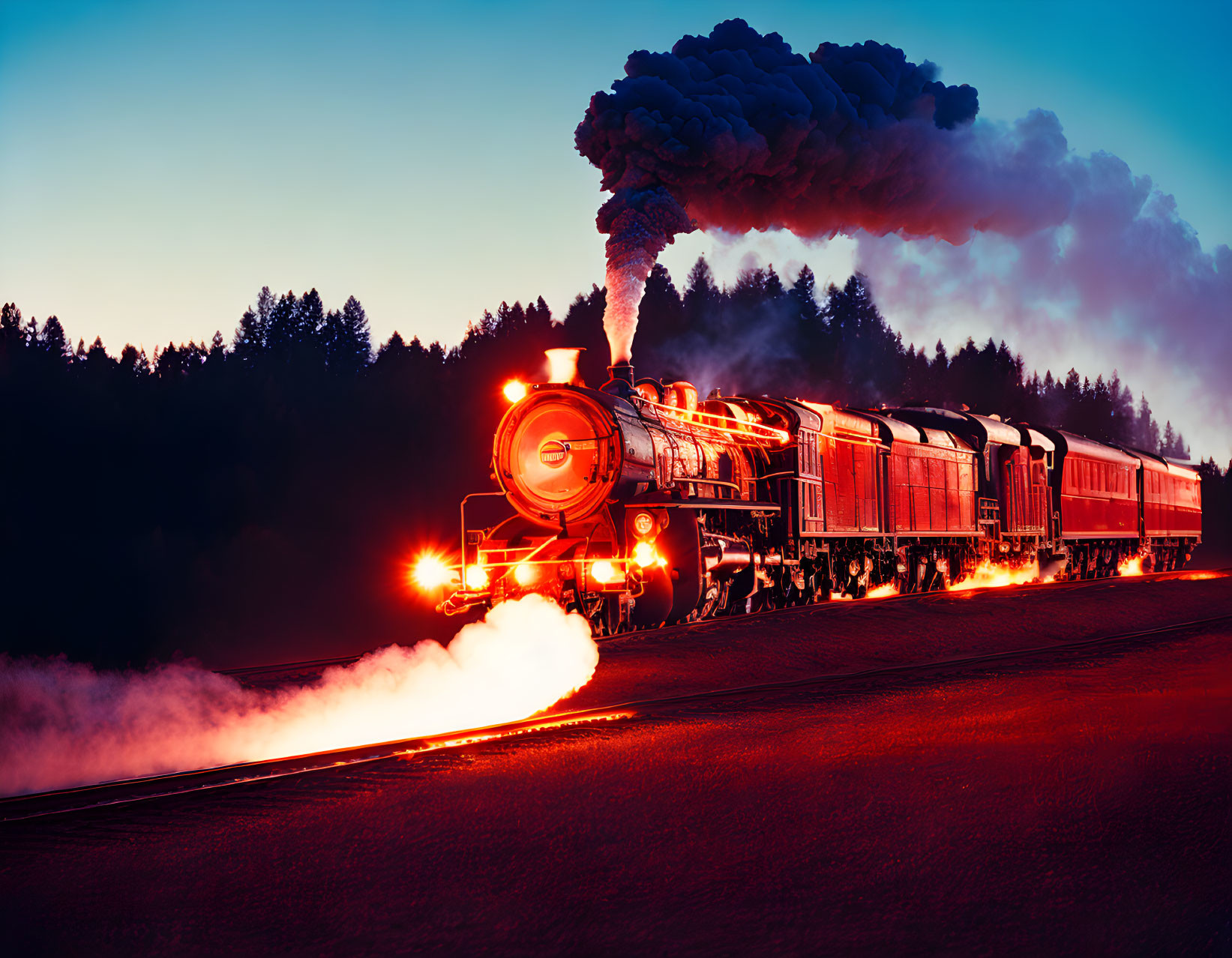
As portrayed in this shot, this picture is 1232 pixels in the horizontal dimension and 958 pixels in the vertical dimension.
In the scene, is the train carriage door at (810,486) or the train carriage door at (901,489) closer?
the train carriage door at (810,486)

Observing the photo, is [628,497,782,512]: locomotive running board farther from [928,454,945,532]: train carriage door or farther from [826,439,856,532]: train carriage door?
[928,454,945,532]: train carriage door

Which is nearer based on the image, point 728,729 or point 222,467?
point 728,729

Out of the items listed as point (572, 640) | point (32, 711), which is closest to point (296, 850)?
point (32, 711)

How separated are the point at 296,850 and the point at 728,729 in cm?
370

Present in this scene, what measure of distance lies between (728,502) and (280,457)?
1508 inches

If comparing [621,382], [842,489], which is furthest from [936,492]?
[621,382]

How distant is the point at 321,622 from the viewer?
25812 millimetres

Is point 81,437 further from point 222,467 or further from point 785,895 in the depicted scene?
point 785,895

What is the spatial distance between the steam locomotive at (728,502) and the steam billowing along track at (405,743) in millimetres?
2587

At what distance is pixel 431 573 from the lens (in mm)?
13492

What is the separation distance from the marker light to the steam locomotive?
0.78ft

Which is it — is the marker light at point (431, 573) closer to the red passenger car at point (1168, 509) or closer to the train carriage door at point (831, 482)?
the train carriage door at point (831, 482)

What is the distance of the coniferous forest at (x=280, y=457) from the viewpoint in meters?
27.7

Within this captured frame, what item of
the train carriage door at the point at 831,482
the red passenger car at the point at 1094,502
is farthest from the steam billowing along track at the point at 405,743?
the red passenger car at the point at 1094,502
